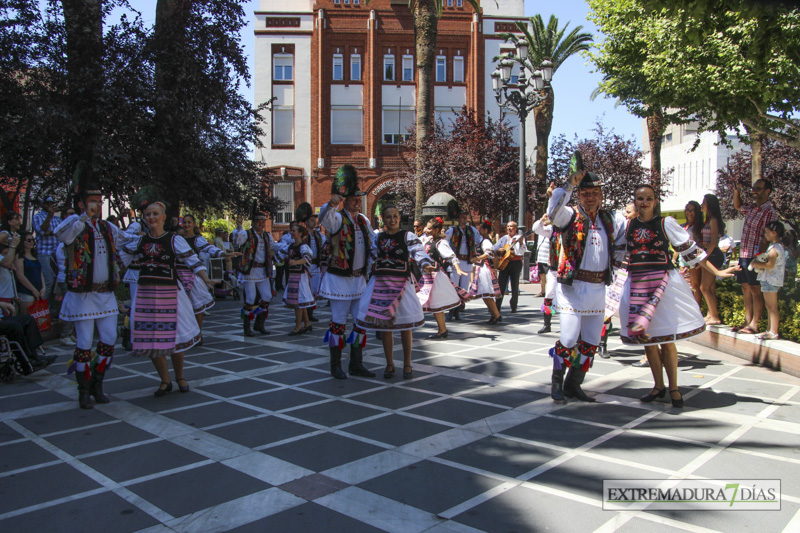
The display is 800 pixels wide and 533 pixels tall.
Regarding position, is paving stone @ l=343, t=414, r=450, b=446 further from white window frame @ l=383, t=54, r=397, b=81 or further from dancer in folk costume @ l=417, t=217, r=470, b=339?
white window frame @ l=383, t=54, r=397, b=81

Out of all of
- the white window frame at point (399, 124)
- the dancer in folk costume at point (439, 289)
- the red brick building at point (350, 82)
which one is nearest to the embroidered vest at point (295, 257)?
the dancer in folk costume at point (439, 289)

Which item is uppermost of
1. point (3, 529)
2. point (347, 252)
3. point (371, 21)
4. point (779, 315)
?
point (371, 21)

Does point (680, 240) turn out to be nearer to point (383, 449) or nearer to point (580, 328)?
point (580, 328)

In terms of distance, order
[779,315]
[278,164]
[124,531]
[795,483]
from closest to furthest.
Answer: [124,531] < [795,483] < [779,315] < [278,164]

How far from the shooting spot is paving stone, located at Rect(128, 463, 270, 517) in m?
3.90

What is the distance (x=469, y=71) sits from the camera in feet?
131

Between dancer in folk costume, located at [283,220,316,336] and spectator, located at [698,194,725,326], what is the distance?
248 inches

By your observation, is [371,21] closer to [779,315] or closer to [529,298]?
[529,298]

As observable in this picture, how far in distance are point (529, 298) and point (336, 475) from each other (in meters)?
12.8

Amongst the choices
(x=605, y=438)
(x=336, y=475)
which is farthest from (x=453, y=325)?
(x=336, y=475)

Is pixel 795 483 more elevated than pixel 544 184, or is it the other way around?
pixel 544 184

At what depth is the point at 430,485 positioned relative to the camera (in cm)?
413

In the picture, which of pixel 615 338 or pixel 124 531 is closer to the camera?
pixel 124 531

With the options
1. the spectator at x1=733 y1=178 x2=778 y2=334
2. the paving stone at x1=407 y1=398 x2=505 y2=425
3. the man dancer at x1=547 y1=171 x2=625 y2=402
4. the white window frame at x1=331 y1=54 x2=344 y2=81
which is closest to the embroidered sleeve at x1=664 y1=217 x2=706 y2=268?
the man dancer at x1=547 y1=171 x2=625 y2=402
